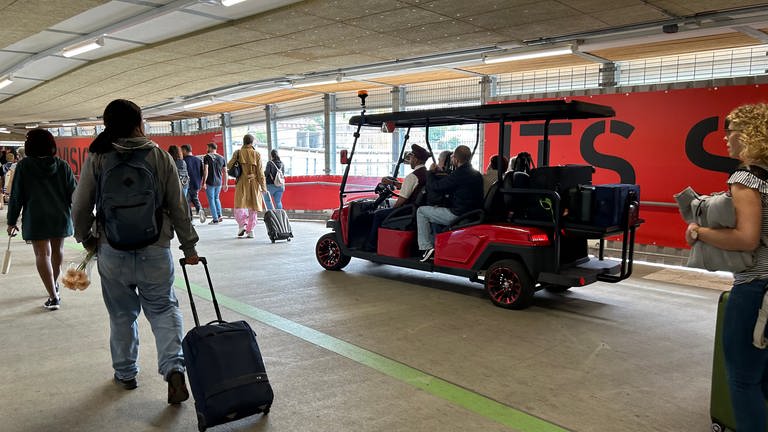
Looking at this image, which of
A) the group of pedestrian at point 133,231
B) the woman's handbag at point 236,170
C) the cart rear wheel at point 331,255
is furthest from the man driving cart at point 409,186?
the woman's handbag at point 236,170

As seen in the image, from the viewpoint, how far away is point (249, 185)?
Answer: 9.35 metres

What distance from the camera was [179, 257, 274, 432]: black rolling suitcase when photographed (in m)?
2.63

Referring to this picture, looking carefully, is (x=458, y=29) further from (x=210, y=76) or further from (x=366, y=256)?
(x=210, y=76)

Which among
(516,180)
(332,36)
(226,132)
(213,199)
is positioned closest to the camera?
(516,180)

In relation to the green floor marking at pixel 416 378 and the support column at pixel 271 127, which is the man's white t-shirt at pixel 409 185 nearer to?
the green floor marking at pixel 416 378

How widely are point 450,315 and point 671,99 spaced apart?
15.6 feet

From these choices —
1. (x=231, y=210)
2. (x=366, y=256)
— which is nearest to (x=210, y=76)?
(x=231, y=210)

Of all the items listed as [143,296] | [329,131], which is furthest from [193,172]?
[143,296]

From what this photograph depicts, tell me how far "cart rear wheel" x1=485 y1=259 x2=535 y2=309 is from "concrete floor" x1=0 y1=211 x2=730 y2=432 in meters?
0.12

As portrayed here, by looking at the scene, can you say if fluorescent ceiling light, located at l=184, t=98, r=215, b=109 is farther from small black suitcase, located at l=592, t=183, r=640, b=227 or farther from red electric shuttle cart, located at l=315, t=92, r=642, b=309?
small black suitcase, located at l=592, t=183, r=640, b=227

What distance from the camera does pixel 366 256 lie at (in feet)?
20.8

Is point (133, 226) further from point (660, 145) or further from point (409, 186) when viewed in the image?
point (660, 145)

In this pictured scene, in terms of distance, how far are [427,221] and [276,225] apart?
3676 mm

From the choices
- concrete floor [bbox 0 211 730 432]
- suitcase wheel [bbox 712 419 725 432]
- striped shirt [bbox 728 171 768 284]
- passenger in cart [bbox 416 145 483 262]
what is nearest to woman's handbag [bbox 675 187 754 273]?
striped shirt [bbox 728 171 768 284]
